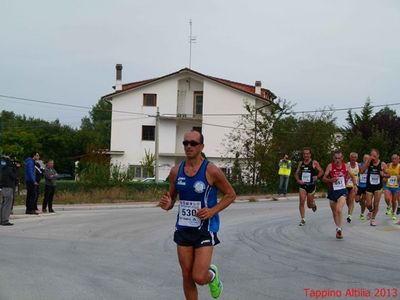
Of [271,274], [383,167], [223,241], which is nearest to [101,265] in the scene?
[271,274]

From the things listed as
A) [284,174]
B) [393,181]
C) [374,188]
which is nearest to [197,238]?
[374,188]

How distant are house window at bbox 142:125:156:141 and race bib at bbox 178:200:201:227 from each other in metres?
51.3

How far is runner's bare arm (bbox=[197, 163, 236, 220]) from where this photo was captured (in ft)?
20.4

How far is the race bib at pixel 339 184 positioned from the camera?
13.1 meters

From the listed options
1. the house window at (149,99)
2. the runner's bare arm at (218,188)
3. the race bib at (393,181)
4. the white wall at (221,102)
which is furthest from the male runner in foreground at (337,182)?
the house window at (149,99)

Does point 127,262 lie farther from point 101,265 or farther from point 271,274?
point 271,274

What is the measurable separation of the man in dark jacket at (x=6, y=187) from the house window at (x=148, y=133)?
41.7 m

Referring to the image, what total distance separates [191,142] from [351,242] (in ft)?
22.6

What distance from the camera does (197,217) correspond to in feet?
20.6

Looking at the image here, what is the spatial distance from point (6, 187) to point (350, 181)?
8.66 meters

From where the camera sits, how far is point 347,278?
846 cm

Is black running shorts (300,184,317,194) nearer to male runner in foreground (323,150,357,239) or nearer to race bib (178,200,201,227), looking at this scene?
male runner in foreground (323,150,357,239)

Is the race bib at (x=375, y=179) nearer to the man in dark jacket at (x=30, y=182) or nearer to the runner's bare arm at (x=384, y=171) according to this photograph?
the runner's bare arm at (x=384, y=171)

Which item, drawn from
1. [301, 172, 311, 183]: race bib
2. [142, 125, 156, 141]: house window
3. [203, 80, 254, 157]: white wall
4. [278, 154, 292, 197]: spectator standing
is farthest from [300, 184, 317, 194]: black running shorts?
[142, 125, 156, 141]: house window
